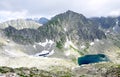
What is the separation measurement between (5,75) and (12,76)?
666 cm

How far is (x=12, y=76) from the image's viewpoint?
490ft

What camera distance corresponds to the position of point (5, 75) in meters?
143
